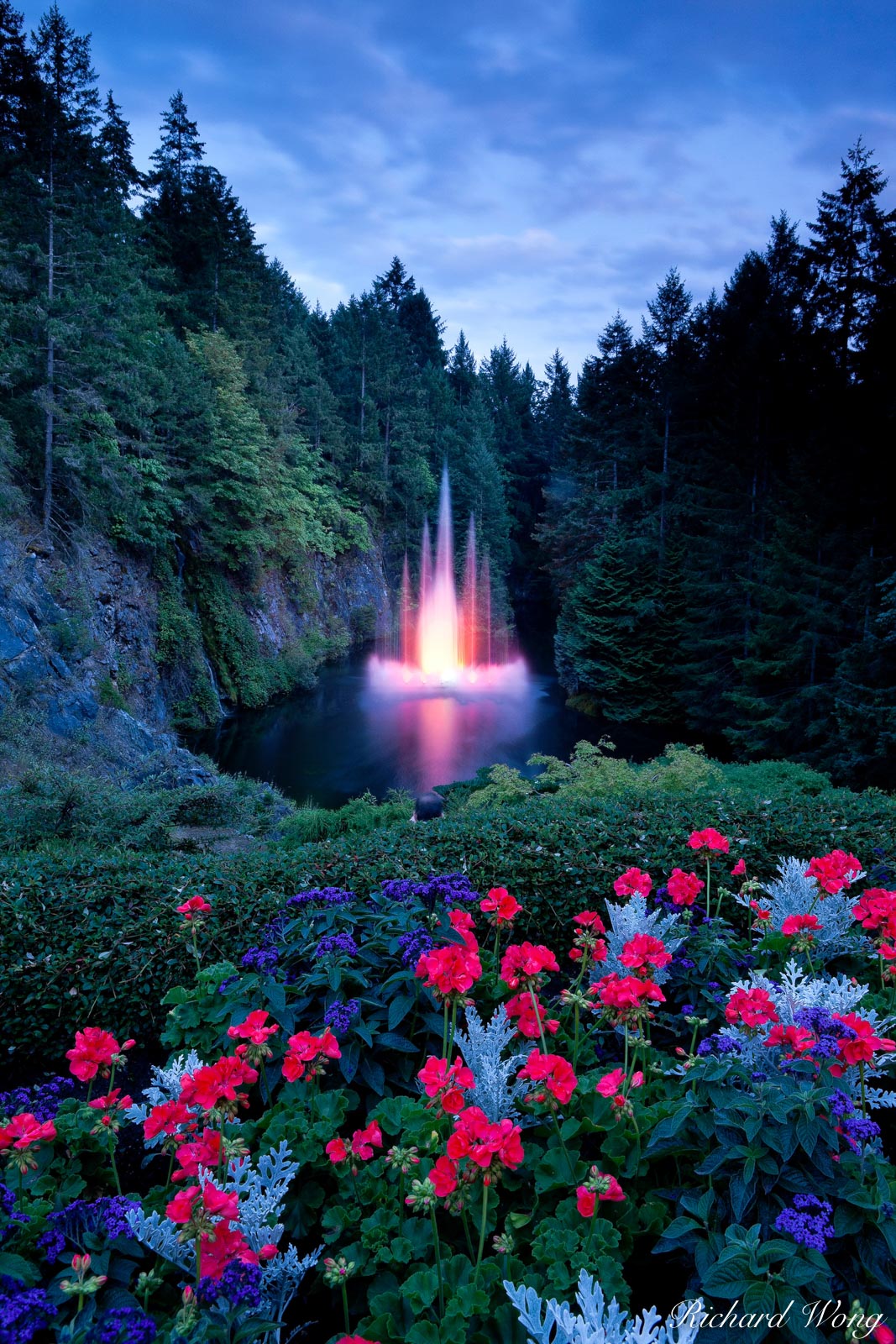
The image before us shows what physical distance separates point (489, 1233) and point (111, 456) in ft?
49.3

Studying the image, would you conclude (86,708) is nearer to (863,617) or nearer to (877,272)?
(863,617)

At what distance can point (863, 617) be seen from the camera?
13117mm

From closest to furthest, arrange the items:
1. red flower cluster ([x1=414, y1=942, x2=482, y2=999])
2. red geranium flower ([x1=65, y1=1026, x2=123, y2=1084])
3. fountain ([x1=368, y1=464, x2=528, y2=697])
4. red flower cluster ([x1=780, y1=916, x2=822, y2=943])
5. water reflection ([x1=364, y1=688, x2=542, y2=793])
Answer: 1. red geranium flower ([x1=65, y1=1026, x2=123, y2=1084])
2. red flower cluster ([x1=414, y1=942, x2=482, y2=999])
3. red flower cluster ([x1=780, y1=916, x2=822, y2=943])
4. water reflection ([x1=364, y1=688, x2=542, y2=793])
5. fountain ([x1=368, y1=464, x2=528, y2=697])

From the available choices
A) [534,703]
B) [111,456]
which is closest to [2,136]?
[111,456]

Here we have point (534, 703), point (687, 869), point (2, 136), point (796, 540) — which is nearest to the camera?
point (687, 869)

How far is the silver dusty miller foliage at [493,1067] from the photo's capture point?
1.71m

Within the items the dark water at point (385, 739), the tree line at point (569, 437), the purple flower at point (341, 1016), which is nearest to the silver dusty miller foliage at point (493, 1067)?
the purple flower at point (341, 1016)

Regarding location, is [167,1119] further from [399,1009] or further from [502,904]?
[502,904]

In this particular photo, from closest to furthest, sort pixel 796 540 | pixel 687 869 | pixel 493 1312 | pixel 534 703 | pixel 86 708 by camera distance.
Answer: pixel 493 1312, pixel 687 869, pixel 86 708, pixel 796 540, pixel 534 703

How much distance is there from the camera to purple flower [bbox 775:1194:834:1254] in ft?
4.07

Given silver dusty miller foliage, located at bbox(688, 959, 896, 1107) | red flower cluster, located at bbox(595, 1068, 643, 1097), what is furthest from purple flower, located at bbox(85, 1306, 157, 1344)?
silver dusty miller foliage, located at bbox(688, 959, 896, 1107)

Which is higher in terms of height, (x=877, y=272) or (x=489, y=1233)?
(x=877, y=272)

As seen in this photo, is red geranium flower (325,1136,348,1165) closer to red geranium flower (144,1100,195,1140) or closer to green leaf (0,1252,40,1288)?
red geranium flower (144,1100,195,1140)

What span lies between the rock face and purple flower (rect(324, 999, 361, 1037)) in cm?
794
